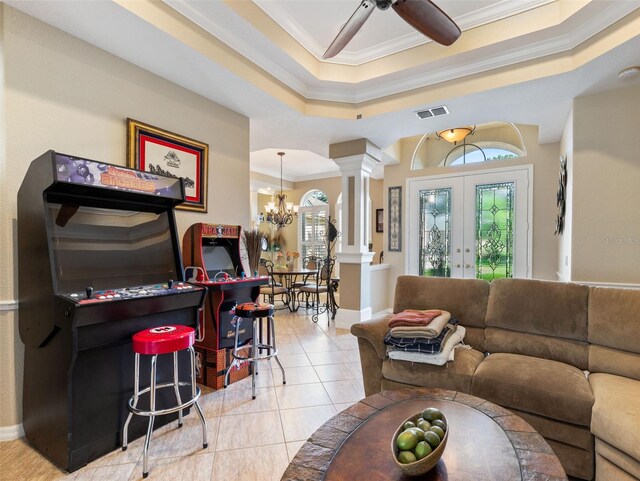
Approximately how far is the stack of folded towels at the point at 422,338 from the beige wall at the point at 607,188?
71.4 inches

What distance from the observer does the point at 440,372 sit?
2145mm

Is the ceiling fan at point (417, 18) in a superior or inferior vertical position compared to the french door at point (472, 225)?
superior

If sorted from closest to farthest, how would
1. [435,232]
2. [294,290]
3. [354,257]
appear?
[354,257] < [435,232] < [294,290]

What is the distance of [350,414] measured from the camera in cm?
147

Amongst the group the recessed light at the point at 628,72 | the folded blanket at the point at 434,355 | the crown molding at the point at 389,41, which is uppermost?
the crown molding at the point at 389,41

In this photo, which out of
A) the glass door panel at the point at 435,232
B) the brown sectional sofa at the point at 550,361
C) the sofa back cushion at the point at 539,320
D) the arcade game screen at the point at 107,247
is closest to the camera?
the brown sectional sofa at the point at 550,361

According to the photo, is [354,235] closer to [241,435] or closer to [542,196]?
[542,196]

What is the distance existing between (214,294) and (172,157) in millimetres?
1393

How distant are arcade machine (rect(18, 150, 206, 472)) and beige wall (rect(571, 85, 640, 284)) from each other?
369 centimetres

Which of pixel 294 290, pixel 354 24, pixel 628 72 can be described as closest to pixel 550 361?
pixel 628 72

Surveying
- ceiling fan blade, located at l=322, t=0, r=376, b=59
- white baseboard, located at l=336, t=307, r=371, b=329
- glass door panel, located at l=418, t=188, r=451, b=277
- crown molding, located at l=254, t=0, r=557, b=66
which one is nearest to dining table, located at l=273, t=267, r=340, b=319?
white baseboard, located at l=336, t=307, r=371, b=329

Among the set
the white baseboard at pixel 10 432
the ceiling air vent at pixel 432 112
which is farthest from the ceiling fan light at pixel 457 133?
the white baseboard at pixel 10 432

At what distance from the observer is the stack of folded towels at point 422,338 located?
216 centimetres

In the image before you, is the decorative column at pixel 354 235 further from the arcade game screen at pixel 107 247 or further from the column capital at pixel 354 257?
the arcade game screen at pixel 107 247
